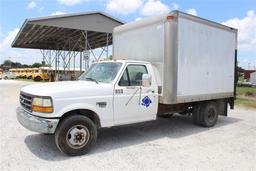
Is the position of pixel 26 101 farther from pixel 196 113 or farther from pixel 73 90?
pixel 196 113

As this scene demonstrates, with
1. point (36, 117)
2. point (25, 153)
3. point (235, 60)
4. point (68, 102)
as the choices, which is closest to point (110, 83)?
point (68, 102)

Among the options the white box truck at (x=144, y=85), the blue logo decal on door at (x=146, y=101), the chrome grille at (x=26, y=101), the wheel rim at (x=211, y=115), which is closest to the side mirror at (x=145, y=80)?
the white box truck at (x=144, y=85)

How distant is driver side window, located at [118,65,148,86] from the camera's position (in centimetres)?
605

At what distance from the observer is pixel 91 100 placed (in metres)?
5.46

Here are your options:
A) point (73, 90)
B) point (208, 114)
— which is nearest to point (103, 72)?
point (73, 90)

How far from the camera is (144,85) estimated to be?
5.92 metres

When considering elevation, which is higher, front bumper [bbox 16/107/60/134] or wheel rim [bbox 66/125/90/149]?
front bumper [bbox 16/107/60/134]

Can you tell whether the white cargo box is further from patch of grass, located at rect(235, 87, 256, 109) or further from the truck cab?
patch of grass, located at rect(235, 87, 256, 109)

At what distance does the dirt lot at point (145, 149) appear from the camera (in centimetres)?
484

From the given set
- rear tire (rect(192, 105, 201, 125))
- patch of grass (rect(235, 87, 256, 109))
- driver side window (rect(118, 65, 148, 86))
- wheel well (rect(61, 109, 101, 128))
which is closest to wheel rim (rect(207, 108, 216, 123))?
rear tire (rect(192, 105, 201, 125))

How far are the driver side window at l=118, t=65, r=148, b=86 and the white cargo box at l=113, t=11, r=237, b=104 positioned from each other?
0.52m

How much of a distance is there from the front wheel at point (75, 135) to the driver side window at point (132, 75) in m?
1.24

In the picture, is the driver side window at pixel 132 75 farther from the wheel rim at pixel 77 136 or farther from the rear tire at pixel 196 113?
the rear tire at pixel 196 113

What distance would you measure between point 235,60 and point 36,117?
22.9 feet
